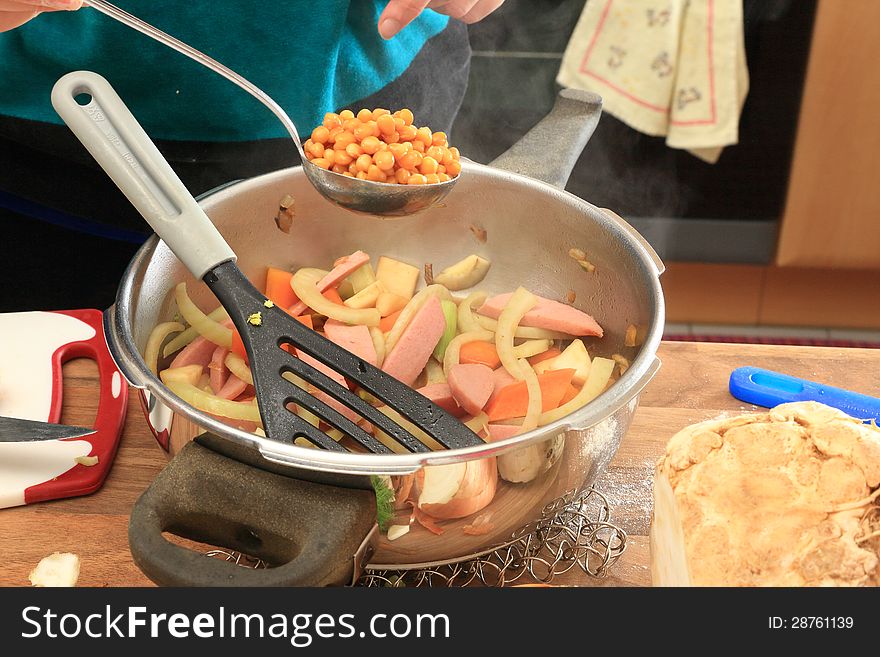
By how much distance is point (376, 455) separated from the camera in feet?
2.18

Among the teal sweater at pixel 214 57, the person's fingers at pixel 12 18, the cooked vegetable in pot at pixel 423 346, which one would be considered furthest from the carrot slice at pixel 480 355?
the person's fingers at pixel 12 18

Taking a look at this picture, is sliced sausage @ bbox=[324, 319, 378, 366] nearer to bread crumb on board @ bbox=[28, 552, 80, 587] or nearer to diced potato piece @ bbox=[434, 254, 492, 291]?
diced potato piece @ bbox=[434, 254, 492, 291]

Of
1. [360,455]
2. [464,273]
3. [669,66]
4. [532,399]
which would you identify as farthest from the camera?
[669,66]

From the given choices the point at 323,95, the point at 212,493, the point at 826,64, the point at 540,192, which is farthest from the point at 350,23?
the point at 826,64

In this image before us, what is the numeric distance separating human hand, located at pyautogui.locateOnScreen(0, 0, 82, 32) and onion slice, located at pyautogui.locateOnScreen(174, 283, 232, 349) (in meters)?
0.30

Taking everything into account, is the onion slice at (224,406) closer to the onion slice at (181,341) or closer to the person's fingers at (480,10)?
the onion slice at (181,341)

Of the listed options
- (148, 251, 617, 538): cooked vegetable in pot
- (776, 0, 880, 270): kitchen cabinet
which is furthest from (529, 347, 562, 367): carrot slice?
(776, 0, 880, 270): kitchen cabinet

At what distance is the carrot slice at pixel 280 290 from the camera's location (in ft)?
3.57

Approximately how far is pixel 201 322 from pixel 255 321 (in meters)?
0.18

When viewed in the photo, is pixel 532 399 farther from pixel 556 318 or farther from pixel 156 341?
pixel 156 341

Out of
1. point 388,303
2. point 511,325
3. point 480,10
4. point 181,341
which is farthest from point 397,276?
point 480,10

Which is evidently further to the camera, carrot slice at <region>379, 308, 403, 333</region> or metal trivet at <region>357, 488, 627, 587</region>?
carrot slice at <region>379, 308, 403, 333</region>

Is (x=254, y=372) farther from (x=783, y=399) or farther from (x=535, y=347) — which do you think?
(x=783, y=399)

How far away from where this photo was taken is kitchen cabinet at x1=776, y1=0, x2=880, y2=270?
6.57ft
